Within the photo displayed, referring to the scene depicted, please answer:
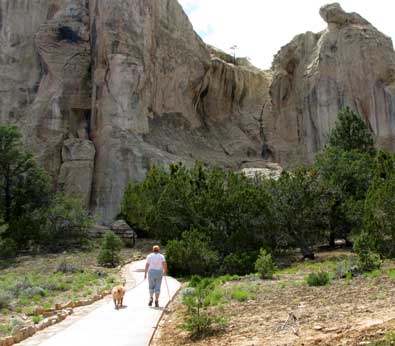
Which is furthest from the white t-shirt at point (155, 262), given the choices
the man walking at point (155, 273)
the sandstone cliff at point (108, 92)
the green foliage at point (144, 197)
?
the sandstone cliff at point (108, 92)

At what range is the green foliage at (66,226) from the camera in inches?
1344

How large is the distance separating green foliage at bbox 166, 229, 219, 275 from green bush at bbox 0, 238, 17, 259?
477 inches

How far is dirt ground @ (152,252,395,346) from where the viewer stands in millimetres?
7258

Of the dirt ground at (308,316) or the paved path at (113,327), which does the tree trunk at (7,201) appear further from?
the dirt ground at (308,316)

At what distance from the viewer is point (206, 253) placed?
70.1 feet

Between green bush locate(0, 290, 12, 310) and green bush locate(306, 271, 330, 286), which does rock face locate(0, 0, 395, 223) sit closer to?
green bush locate(0, 290, 12, 310)

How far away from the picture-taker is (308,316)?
8.98 meters

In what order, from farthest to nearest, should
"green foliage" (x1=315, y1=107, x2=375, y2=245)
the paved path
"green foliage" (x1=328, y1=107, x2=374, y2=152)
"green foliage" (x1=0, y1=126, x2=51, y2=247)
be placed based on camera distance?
1. "green foliage" (x1=328, y1=107, x2=374, y2=152)
2. "green foliage" (x1=0, y1=126, x2=51, y2=247)
3. "green foliage" (x1=315, y1=107, x2=375, y2=245)
4. the paved path

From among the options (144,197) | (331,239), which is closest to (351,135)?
(331,239)

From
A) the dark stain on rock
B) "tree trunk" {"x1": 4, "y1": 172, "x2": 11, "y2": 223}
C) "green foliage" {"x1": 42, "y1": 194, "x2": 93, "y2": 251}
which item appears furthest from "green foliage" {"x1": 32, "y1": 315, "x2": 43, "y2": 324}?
the dark stain on rock

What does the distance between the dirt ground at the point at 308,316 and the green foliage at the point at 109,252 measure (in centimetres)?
1260

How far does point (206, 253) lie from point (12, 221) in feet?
58.2

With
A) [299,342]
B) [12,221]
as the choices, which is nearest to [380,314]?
[299,342]

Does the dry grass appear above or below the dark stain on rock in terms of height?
below
